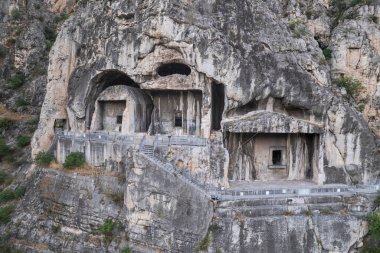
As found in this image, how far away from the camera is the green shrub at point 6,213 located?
24.2 meters

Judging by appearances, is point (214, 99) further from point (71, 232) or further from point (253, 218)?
point (71, 232)

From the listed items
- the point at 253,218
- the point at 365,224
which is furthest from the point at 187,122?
the point at 365,224

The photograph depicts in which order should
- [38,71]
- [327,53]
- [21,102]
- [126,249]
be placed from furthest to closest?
[38,71], [21,102], [327,53], [126,249]

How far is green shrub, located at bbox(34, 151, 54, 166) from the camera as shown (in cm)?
2492

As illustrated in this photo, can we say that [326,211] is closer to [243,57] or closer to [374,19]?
[243,57]

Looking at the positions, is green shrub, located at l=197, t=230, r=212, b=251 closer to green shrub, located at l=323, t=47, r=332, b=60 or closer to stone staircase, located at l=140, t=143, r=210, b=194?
stone staircase, located at l=140, t=143, r=210, b=194

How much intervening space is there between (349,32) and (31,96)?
26.8 meters

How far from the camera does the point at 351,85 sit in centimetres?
2527

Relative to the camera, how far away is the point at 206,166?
67.9ft

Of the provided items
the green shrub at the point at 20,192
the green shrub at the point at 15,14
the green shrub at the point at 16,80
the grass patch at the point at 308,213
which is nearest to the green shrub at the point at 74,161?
the green shrub at the point at 20,192

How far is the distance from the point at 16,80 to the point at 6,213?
1600cm

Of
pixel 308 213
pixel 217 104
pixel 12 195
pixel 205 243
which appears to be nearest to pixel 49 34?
pixel 12 195

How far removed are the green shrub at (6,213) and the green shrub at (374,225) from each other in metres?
20.3

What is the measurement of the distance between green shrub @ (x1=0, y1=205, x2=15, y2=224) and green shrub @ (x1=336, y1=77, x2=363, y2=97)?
22.0m
